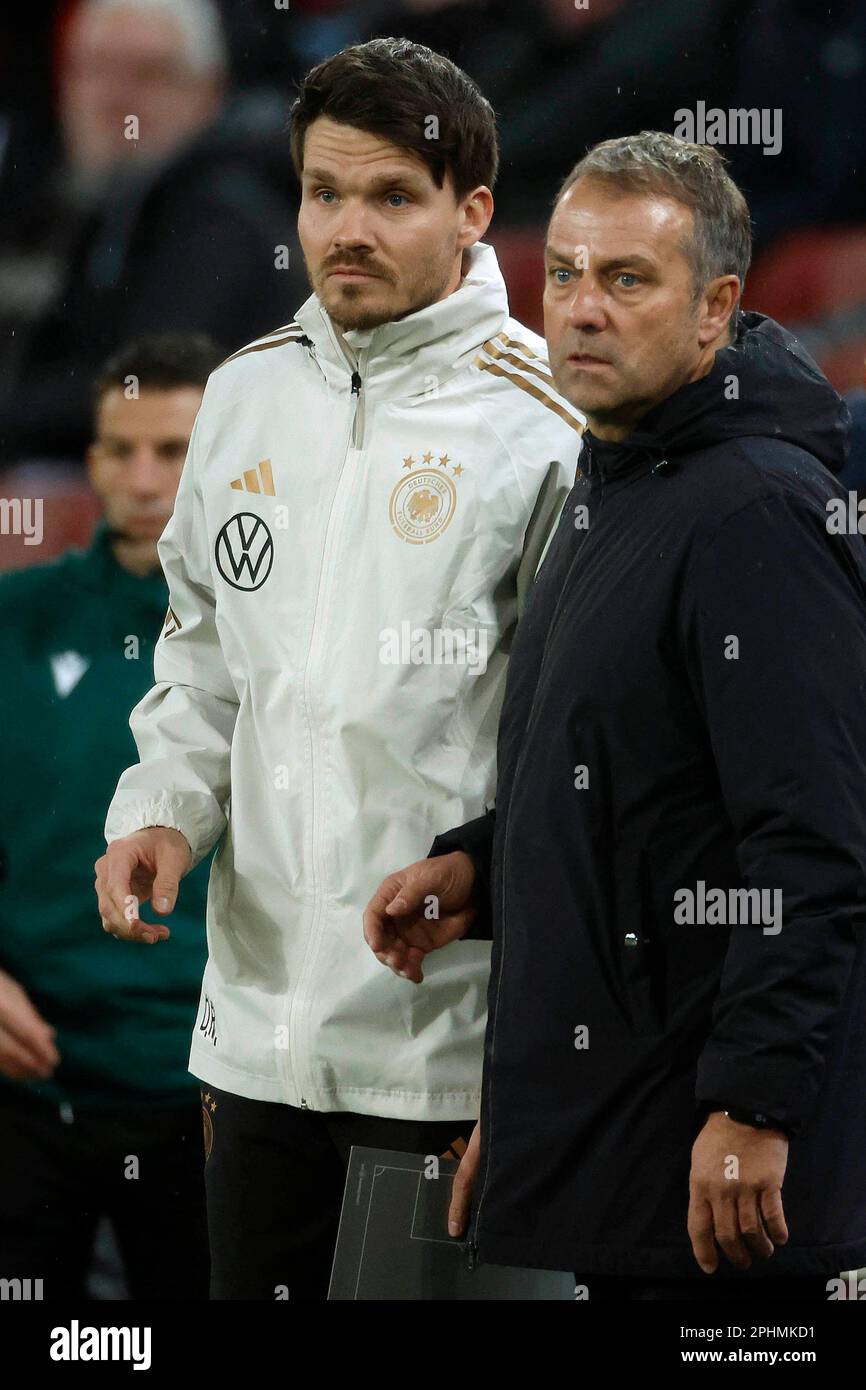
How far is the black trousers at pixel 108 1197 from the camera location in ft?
7.64

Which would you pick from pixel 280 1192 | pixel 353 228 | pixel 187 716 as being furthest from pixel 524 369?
pixel 280 1192

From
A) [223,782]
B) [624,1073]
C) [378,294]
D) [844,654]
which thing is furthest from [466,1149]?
[378,294]

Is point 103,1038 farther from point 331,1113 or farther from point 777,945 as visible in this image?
point 777,945

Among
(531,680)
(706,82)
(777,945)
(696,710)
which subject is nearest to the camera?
(777,945)

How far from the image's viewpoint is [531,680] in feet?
4.87

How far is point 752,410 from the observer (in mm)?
1388

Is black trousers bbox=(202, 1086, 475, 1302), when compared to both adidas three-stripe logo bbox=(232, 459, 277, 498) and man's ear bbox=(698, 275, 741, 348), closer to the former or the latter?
adidas three-stripe logo bbox=(232, 459, 277, 498)

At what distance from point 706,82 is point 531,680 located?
1056 millimetres

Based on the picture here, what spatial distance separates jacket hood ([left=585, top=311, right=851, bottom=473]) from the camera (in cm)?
138

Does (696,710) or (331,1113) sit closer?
(696,710)

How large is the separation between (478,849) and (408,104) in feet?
2.33

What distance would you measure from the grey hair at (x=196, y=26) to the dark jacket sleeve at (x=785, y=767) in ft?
4.24

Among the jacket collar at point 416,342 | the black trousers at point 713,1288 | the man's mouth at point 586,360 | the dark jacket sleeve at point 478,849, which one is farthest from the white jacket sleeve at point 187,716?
the black trousers at point 713,1288

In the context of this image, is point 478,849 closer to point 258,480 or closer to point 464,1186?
point 464,1186
